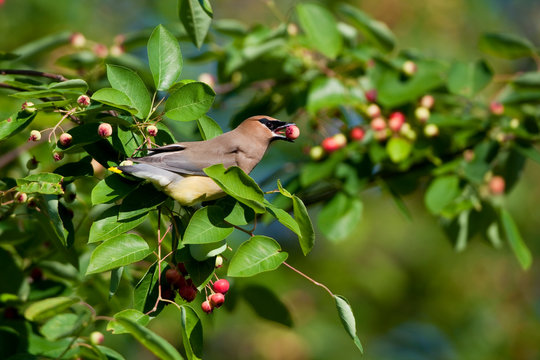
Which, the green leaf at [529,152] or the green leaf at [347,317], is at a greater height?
the green leaf at [347,317]

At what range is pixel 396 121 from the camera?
3543 millimetres

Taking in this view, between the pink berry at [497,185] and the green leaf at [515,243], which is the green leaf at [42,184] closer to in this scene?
the green leaf at [515,243]

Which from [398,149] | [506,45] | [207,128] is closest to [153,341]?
[207,128]

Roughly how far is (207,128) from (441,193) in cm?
150

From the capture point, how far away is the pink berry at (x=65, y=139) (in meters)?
2.05

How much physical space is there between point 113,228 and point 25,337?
31.2 inches

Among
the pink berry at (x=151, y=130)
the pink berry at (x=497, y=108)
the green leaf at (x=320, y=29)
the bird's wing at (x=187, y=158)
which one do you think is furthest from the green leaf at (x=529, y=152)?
the pink berry at (x=151, y=130)

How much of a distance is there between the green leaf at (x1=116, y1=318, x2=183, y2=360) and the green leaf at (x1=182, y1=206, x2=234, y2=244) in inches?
11.3

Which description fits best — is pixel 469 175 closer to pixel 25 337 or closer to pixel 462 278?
pixel 25 337

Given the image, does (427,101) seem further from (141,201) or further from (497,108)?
(141,201)

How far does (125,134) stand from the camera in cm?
218

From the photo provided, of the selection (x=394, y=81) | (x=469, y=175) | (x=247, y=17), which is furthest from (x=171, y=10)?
(x=469, y=175)

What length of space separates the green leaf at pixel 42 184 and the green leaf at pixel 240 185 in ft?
1.64

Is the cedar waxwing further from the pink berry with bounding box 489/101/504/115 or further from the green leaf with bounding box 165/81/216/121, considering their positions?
the pink berry with bounding box 489/101/504/115
